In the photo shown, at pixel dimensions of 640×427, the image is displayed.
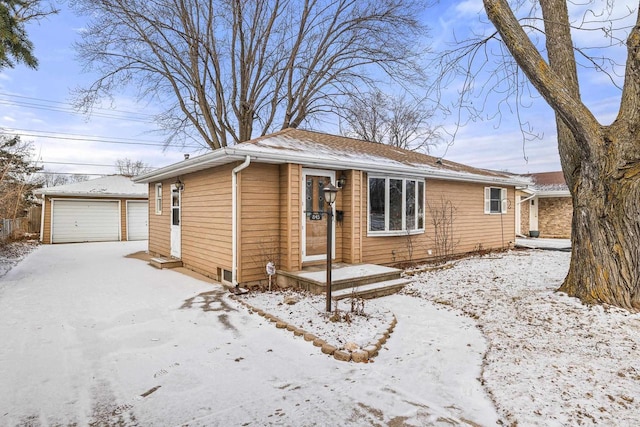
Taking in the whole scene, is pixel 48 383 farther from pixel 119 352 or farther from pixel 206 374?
pixel 206 374

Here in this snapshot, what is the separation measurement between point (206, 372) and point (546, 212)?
18795 millimetres

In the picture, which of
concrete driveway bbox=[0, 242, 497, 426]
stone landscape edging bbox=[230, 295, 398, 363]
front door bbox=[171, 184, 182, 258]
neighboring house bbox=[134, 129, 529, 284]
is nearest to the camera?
concrete driveway bbox=[0, 242, 497, 426]

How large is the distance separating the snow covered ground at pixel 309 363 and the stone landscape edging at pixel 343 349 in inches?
3.0

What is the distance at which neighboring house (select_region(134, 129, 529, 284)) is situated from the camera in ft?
20.5

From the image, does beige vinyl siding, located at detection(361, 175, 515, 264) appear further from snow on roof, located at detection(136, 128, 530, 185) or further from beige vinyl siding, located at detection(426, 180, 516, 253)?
snow on roof, located at detection(136, 128, 530, 185)

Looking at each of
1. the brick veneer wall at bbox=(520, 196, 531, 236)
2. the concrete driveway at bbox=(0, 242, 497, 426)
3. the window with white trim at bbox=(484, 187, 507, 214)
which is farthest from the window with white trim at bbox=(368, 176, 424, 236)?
the brick veneer wall at bbox=(520, 196, 531, 236)

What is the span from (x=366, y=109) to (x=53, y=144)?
21475 millimetres

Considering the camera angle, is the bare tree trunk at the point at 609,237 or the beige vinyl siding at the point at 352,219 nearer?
the bare tree trunk at the point at 609,237

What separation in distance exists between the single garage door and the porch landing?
13.3m

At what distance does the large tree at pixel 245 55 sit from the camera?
42.4 ft

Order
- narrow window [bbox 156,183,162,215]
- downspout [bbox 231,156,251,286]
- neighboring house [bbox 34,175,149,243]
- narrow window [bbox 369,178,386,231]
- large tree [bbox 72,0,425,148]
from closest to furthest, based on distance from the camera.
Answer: downspout [bbox 231,156,251,286], narrow window [bbox 369,178,386,231], narrow window [bbox 156,183,162,215], large tree [bbox 72,0,425,148], neighboring house [bbox 34,175,149,243]

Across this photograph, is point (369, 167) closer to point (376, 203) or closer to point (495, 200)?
point (376, 203)

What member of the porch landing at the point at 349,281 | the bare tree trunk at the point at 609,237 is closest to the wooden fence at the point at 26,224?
the porch landing at the point at 349,281

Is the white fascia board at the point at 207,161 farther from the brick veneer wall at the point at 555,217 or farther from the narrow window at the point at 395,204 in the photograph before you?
the brick veneer wall at the point at 555,217
